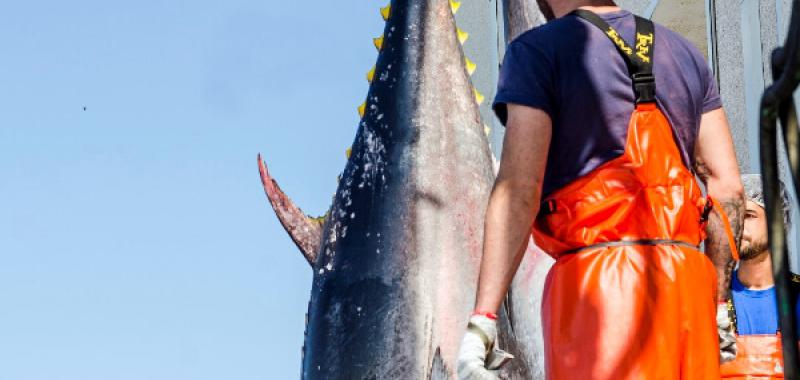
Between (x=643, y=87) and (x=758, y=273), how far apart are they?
1.95 m

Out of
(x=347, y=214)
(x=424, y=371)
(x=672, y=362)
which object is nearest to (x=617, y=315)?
(x=672, y=362)

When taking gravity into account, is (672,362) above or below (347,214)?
below

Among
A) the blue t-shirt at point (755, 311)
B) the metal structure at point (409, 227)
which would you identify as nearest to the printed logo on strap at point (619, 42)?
the blue t-shirt at point (755, 311)

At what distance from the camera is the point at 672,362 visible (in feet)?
7.53

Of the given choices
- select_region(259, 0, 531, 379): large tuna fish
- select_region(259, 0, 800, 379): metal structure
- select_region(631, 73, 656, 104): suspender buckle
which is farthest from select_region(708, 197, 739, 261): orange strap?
select_region(259, 0, 531, 379): large tuna fish

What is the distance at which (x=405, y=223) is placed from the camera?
15.6 feet

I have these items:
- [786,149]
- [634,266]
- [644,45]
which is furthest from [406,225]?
[786,149]

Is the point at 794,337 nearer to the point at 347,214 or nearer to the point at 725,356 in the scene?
the point at 725,356

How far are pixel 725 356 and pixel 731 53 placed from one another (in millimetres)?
4356

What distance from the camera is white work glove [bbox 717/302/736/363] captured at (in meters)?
2.54

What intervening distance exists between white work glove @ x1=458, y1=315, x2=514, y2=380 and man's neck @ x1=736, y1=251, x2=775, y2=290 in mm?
2093

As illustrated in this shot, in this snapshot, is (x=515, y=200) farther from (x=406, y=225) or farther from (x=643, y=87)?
(x=406, y=225)

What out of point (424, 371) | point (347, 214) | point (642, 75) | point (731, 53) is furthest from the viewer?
point (731, 53)

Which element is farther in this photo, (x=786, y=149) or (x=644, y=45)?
(x=644, y=45)
